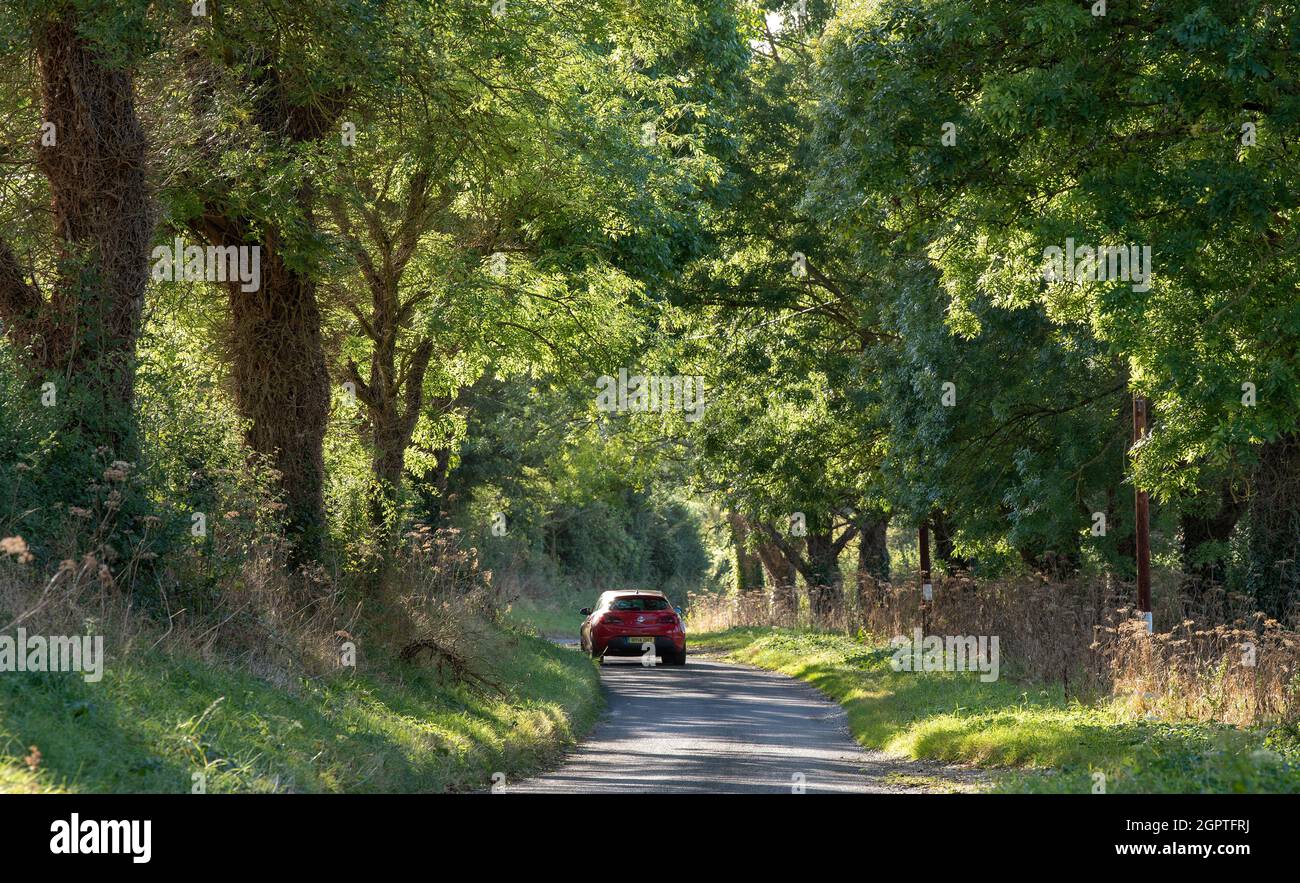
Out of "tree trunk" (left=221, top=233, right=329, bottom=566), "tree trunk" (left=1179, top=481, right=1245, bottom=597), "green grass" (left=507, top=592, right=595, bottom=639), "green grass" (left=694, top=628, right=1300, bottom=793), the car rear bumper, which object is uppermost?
"tree trunk" (left=221, top=233, right=329, bottom=566)

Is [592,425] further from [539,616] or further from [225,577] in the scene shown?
[225,577]

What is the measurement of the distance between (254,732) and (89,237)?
5650mm

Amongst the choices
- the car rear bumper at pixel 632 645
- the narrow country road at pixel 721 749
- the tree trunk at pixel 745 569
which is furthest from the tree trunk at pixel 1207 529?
the tree trunk at pixel 745 569

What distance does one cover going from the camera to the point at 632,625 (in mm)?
30422

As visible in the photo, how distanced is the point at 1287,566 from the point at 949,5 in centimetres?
918

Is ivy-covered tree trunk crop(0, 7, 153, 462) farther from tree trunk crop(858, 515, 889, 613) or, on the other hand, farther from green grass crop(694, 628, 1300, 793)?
tree trunk crop(858, 515, 889, 613)

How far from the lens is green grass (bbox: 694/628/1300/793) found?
9688mm

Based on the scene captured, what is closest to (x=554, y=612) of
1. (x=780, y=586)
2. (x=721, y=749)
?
(x=780, y=586)

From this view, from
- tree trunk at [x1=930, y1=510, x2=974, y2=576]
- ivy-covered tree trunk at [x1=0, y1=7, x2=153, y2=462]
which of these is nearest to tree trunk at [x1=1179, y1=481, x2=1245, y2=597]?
tree trunk at [x1=930, y1=510, x2=974, y2=576]

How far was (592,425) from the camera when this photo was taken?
138 feet

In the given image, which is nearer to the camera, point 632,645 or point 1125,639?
point 1125,639

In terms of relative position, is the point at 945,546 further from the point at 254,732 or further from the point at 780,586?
the point at 254,732

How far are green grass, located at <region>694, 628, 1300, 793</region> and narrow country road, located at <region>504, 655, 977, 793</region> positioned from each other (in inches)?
20.9

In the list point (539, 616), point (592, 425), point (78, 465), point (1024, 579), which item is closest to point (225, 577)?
point (78, 465)
